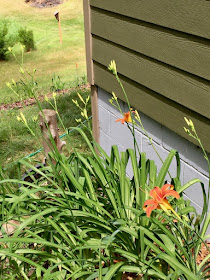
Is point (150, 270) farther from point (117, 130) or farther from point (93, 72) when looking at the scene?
point (93, 72)

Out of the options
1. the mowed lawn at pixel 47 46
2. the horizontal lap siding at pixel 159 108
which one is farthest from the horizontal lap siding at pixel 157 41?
the mowed lawn at pixel 47 46

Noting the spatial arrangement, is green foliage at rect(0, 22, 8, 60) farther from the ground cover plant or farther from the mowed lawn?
the ground cover plant

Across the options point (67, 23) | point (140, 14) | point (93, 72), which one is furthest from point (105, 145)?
point (67, 23)

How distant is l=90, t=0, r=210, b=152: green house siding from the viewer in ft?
8.16

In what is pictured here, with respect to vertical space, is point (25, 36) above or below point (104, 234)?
below

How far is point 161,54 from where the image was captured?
2.82m

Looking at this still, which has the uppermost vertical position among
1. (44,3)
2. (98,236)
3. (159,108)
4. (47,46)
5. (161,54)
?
(161,54)

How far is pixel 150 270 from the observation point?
1.91 metres

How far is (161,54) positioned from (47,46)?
1000cm

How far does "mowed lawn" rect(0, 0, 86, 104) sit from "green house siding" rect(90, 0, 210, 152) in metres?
3.17

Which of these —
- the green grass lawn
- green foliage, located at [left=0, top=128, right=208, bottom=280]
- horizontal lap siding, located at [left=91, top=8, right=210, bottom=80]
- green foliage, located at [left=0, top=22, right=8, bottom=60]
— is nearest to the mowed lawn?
green foliage, located at [left=0, top=22, right=8, bottom=60]

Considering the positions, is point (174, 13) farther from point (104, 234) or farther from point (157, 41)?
point (104, 234)

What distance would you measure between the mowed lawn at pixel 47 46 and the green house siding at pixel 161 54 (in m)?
3.17

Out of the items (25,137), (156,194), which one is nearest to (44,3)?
(25,137)
